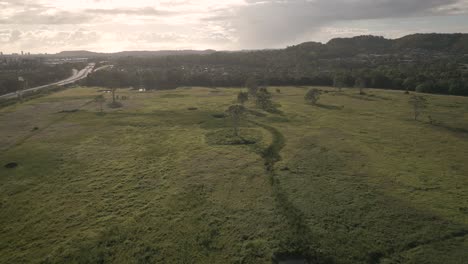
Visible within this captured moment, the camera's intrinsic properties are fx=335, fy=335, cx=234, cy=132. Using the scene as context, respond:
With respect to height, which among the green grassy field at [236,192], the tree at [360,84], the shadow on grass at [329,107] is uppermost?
the tree at [360,84]

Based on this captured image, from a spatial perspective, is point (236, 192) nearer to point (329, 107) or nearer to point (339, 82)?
point (329, 107)

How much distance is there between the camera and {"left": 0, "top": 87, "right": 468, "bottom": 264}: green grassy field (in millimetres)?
28281

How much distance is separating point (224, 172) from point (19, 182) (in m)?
25.7

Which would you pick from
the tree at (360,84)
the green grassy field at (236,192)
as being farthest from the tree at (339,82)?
the green grassy field at (236,192)

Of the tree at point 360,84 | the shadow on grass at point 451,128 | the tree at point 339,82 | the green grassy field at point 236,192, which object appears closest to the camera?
the green grassy field at point 236,192

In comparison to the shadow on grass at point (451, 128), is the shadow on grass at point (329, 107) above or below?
above

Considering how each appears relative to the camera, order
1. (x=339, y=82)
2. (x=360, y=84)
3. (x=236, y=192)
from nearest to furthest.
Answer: (x=236, y=192) < (x=360, y=84) < (x=339, y=82)

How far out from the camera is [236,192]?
38.2 m

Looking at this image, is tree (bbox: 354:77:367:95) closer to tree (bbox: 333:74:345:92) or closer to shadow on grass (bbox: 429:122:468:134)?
tree (bbox: 333:74:345:92)

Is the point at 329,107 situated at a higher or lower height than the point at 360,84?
lower

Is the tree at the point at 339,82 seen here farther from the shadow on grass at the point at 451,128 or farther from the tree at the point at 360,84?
the shadow on grass at the point at 451,128

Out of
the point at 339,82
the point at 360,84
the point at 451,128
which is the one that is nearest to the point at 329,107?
the point at 451,128

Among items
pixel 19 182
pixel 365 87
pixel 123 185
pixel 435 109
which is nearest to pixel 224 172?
pixel 123 185

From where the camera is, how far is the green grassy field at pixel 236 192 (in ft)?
92.8
